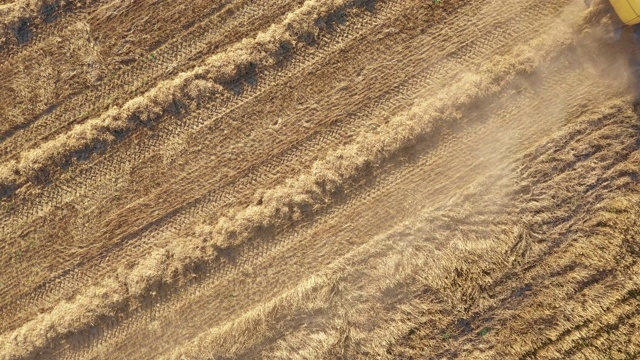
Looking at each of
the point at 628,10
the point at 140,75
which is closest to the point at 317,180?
the point at 140,75

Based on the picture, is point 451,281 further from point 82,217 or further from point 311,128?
point 82,217

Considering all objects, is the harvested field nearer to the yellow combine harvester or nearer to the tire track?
the tire track

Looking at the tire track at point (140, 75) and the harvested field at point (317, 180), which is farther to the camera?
the tire track at point (140, 75)

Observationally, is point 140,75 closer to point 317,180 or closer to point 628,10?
Answer: point 317,180

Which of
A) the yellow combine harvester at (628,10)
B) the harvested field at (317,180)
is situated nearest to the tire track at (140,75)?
the harvested field at (317,180)

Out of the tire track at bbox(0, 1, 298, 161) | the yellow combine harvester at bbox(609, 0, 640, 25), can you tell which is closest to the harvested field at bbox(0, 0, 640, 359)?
the tire track at bbox(0, 1, 298, 161)

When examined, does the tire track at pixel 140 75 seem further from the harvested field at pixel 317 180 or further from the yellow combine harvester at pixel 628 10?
the yellow combine harvester at pixel 628 10
